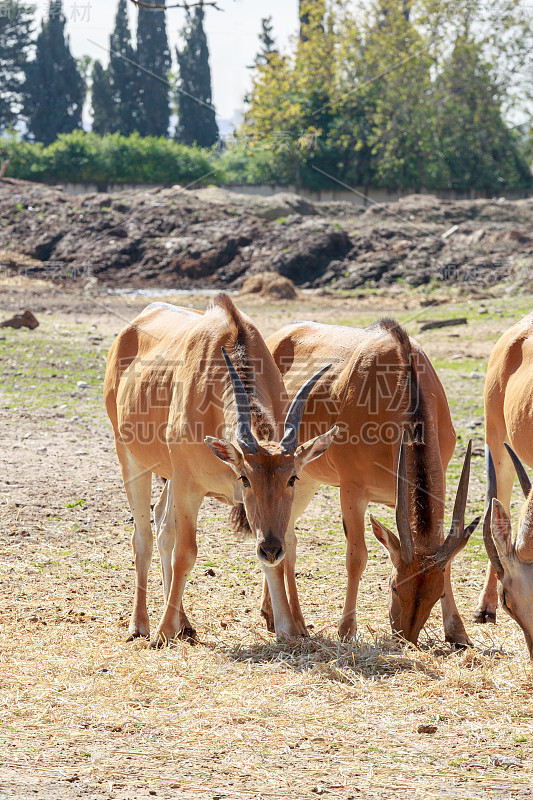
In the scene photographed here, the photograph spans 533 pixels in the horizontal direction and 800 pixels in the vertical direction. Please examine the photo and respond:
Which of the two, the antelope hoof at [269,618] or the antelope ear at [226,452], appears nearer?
the antelope ear at [226,452]

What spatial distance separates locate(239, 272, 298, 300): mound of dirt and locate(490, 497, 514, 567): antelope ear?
22.5 m

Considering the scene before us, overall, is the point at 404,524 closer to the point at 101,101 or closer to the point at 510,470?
the point at 510,470

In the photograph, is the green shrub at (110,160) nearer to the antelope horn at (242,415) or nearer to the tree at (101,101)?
the tree at (101,101)

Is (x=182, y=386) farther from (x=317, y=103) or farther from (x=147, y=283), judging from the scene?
(x=317, y=103)

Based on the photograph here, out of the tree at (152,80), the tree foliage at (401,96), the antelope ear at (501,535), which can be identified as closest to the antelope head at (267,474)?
the antelope ear at (501,535)

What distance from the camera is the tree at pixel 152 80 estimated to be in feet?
158

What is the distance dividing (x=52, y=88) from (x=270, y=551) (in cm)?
5720

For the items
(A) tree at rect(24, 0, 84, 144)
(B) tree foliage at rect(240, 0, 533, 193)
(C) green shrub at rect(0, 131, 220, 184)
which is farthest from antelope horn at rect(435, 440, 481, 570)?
(A) tree at rect(24, 0, 84, 144)

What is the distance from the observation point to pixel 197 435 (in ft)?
20.3

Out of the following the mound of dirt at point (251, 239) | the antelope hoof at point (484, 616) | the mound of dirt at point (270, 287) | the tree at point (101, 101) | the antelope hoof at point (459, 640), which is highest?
the tree at point (101, 101)


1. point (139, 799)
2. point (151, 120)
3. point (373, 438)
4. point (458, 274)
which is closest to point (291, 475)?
point (373, 438)

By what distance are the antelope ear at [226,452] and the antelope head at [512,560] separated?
1430 millimetres

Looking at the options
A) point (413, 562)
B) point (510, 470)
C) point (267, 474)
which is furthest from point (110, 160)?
point (413, 562)

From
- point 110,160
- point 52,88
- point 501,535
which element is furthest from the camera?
point 52,88
